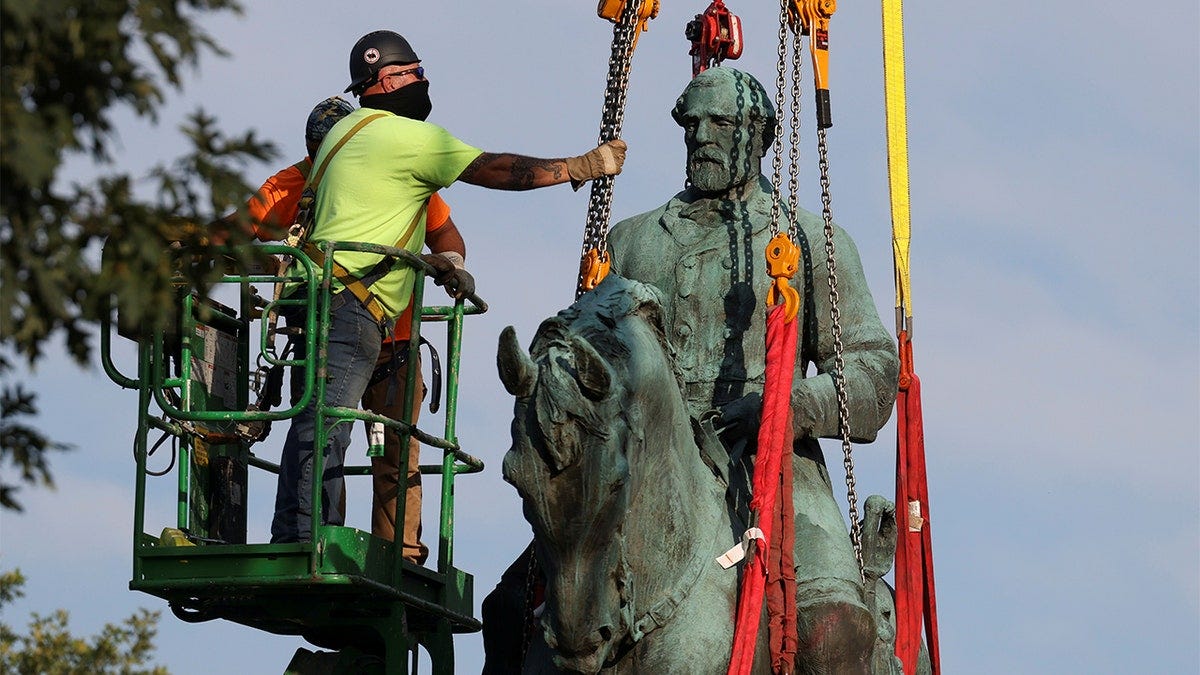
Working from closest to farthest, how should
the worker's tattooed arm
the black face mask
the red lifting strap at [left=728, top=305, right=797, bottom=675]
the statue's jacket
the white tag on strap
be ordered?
the red lifting strap at [left=728, top=305, right=797, bottom=675] → the white tag on strap → the statue's jacket → the worker's tattooed arm → the black face mask

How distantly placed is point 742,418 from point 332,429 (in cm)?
182

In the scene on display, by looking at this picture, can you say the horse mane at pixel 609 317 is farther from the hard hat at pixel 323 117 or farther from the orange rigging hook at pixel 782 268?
the hard hat at pixel 323 117

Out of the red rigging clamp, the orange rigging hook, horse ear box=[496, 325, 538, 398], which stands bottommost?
horse ear box=[496, 325, 538, 398]

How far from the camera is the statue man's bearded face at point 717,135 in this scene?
12.4 metres

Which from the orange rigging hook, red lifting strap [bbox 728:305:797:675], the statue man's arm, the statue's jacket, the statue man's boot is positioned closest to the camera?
red lifting strap [bbox 728:305:797:675]

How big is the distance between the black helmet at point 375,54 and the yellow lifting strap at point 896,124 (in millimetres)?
2744

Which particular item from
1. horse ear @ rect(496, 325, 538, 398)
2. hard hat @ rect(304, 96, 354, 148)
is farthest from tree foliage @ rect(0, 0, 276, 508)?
hard hat @ rect(304, 96, 354, 148)

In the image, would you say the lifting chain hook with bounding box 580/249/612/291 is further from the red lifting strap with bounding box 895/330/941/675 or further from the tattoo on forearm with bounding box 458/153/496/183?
the red lifting strap with bounding box 895/330/941/675

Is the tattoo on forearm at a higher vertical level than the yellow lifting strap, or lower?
lower

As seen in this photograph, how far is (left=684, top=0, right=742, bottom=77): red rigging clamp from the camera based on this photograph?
539 inches

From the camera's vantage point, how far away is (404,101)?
42.4 feet

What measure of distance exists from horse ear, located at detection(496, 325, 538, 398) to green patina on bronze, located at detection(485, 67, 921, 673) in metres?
0.01

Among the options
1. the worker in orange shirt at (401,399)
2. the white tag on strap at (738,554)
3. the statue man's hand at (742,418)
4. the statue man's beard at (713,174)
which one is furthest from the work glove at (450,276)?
the white tag on strap at (738,554)

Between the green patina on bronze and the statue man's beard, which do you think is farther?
the statue man's beard
